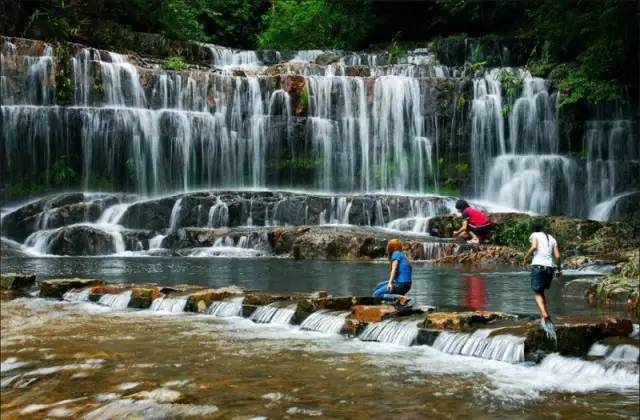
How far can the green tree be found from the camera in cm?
4378

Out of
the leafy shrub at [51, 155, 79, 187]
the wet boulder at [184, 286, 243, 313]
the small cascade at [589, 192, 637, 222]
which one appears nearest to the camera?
the wet boulder at [184, 286, 243, 313]

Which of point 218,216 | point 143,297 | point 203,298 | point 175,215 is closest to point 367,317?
point 203,298

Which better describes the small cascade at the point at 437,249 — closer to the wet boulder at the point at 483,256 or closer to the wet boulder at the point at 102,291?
the wet boulder at the point at 483,256

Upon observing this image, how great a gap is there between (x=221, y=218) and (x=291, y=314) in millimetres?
16550

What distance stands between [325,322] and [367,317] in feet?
2.16

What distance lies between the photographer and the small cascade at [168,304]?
12469 millimetres

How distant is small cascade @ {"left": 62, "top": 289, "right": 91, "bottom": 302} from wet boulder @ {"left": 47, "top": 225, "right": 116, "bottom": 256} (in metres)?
11.0

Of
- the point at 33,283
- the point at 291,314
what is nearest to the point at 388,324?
the point at 291,314

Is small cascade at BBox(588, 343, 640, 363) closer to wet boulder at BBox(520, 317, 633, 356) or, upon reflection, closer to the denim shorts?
wet boulder at BBox(520, 317, 633, 356)

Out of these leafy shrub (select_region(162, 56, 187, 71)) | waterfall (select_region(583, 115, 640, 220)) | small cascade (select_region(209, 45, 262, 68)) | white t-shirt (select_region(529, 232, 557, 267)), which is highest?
small cascade (select_region(209, 45, 262, 68))

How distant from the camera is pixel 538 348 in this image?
8211mm

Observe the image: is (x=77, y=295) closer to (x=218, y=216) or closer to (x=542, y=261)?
(x=542, y=261)

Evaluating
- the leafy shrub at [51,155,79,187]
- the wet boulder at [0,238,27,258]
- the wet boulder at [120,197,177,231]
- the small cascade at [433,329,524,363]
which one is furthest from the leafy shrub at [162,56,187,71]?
the small cascade at [433,329,524,363]

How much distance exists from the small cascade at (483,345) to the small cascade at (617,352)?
A: 0.80 metres
